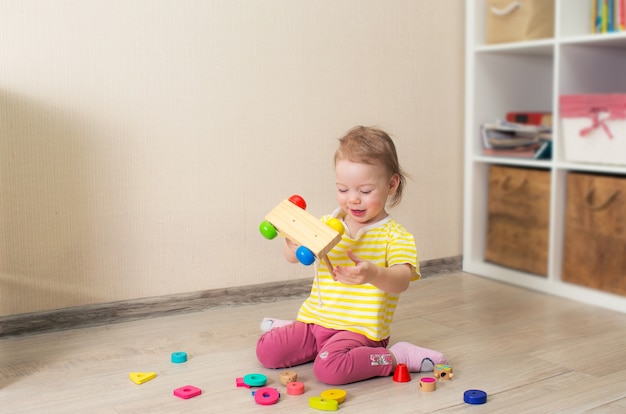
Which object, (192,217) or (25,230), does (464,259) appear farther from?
(25,230)

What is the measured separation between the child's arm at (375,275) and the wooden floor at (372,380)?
192mm

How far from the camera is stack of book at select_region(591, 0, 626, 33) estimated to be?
6.25ft

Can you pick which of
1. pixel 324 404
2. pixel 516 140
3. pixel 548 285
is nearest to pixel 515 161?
pixel 516 140

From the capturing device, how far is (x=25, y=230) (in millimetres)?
1713

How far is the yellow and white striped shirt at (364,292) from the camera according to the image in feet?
4.85

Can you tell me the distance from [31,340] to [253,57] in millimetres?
874

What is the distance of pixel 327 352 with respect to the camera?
1.43 metres

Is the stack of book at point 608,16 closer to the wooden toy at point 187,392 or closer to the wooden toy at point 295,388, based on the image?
the wooden toy at point 295,388

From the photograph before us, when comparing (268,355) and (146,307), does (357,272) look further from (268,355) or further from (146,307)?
(146,307)

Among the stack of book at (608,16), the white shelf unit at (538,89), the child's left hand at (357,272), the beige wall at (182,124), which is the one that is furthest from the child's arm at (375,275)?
the stack of book at (608,16)

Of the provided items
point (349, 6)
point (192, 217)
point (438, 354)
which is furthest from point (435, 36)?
point (438, 354)

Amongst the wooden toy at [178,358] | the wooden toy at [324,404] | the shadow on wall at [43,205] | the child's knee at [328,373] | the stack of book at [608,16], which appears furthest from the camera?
the stack of book at [608,16]

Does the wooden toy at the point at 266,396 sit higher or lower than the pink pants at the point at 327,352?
lower

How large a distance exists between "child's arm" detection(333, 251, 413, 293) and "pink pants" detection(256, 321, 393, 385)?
13 centimetres
